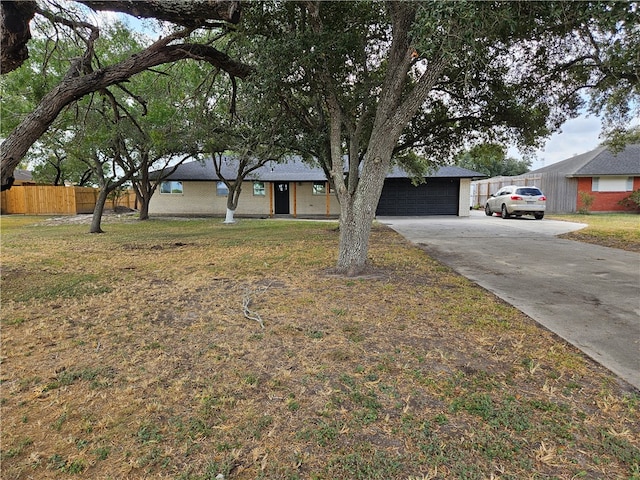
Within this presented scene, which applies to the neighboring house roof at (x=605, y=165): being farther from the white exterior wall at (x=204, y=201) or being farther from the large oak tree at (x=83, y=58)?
the large oak tree at (x=83, y=58)

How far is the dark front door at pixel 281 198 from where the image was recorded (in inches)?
899

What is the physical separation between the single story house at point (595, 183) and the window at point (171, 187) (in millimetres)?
22124

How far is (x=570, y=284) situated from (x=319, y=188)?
17953mm

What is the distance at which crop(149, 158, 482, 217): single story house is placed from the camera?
21.7 m

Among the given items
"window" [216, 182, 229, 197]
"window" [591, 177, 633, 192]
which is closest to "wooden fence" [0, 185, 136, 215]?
"window" [216, 182, 229, 197]

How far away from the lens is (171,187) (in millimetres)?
22734

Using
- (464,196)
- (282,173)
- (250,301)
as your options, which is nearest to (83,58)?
(250,301)

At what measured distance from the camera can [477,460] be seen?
1807mm

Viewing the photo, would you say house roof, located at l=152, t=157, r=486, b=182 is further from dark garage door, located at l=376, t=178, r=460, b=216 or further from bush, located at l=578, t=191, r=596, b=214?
bush, located at l=578, t=191, r=596, b=214

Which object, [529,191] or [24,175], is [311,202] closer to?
[529,191]

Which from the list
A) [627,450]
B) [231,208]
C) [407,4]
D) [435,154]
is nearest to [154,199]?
[231,208]

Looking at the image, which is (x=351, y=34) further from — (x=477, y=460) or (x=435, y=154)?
(x=435, y=154)

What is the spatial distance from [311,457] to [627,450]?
63.7 inches

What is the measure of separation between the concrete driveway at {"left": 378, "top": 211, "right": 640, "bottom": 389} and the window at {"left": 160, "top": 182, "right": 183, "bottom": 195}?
17309mm
